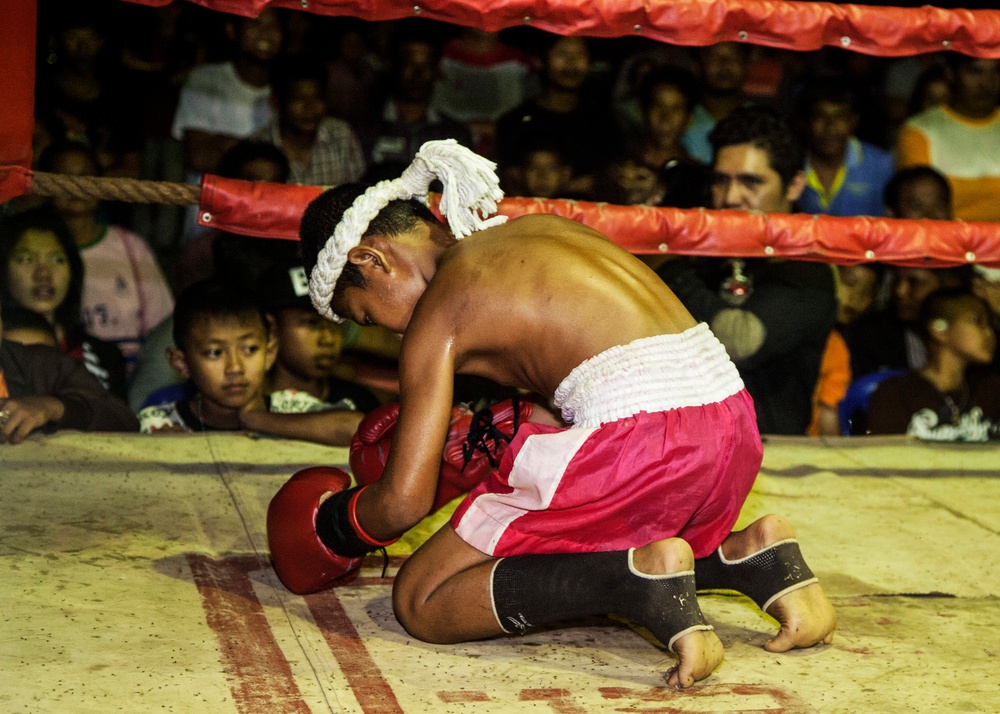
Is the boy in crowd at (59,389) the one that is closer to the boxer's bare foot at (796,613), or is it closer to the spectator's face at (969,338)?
the boxer's bare foot at (796,613)

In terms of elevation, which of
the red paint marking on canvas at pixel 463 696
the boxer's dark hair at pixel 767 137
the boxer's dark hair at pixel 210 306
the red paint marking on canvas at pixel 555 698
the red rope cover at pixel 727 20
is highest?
the red rope cover at pixel 727 20

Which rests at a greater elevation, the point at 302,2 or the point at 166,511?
the point at 302,2

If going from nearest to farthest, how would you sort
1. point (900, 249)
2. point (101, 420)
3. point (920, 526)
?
point (920, 526) → point (900, 249) → point (101, 420)

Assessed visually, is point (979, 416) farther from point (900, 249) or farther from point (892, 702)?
point (892, 702)

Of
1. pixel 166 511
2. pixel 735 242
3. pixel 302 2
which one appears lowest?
pixel 166 511

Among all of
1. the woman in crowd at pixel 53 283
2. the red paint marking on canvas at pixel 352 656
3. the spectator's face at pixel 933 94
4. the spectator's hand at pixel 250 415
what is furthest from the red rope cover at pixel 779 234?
the spectator's face at pixel 933 94

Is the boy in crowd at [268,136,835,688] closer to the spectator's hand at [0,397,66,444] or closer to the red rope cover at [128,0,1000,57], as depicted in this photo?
the red rope cover at [128,0,1000,57]

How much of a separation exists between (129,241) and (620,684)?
2.73 meters

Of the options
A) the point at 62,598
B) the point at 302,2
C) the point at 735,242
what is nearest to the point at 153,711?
the point at 62,598

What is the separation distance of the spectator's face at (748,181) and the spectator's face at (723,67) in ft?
4.58

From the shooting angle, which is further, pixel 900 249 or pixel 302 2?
pixel 900 249

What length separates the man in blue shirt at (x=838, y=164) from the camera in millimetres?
4422

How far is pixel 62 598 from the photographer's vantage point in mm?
1863

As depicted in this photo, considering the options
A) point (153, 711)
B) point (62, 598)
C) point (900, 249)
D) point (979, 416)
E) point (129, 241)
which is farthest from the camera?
point (129, 241)
